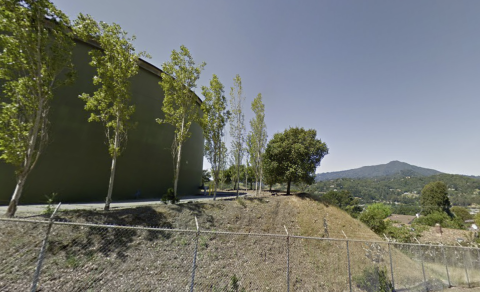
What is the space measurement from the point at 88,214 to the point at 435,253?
16.8 m

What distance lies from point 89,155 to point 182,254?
10914 mm

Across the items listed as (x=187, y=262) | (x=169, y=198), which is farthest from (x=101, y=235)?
(x=169, y=198)

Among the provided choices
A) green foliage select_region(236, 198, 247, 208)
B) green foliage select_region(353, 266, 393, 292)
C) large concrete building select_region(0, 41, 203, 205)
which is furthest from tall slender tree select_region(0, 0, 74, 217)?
green foliage select_region(353, 266, 393, 292)

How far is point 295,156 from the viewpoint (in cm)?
1844

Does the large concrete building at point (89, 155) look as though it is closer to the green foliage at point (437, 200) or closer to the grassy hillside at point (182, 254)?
the grassy hillside at point (182, 254)

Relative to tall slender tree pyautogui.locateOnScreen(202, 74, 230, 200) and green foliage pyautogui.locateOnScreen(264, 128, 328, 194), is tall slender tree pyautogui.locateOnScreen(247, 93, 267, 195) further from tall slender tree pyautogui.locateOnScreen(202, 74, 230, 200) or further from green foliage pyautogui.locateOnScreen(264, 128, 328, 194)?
tall slender tree pyautogui.locateOnScreen(202, 74, 230, 200)

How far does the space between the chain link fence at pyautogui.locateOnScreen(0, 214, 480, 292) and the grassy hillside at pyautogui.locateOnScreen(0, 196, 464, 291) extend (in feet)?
0.09

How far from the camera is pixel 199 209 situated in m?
11.3

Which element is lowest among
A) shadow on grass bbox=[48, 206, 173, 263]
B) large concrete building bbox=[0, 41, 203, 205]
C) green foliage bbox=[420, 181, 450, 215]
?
green foliage bbox=[420, 181, 450, 215]

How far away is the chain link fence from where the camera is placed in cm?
543

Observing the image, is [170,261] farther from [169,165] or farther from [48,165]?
[169,165]

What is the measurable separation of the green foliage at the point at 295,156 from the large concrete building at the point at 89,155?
410 inches

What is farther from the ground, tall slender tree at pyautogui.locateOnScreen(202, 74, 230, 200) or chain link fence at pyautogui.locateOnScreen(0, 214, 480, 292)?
tall slender tree at pyautogui.locateOnScreen(202, 74, 230, 200)

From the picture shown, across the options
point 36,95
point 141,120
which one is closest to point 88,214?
point 36,95
